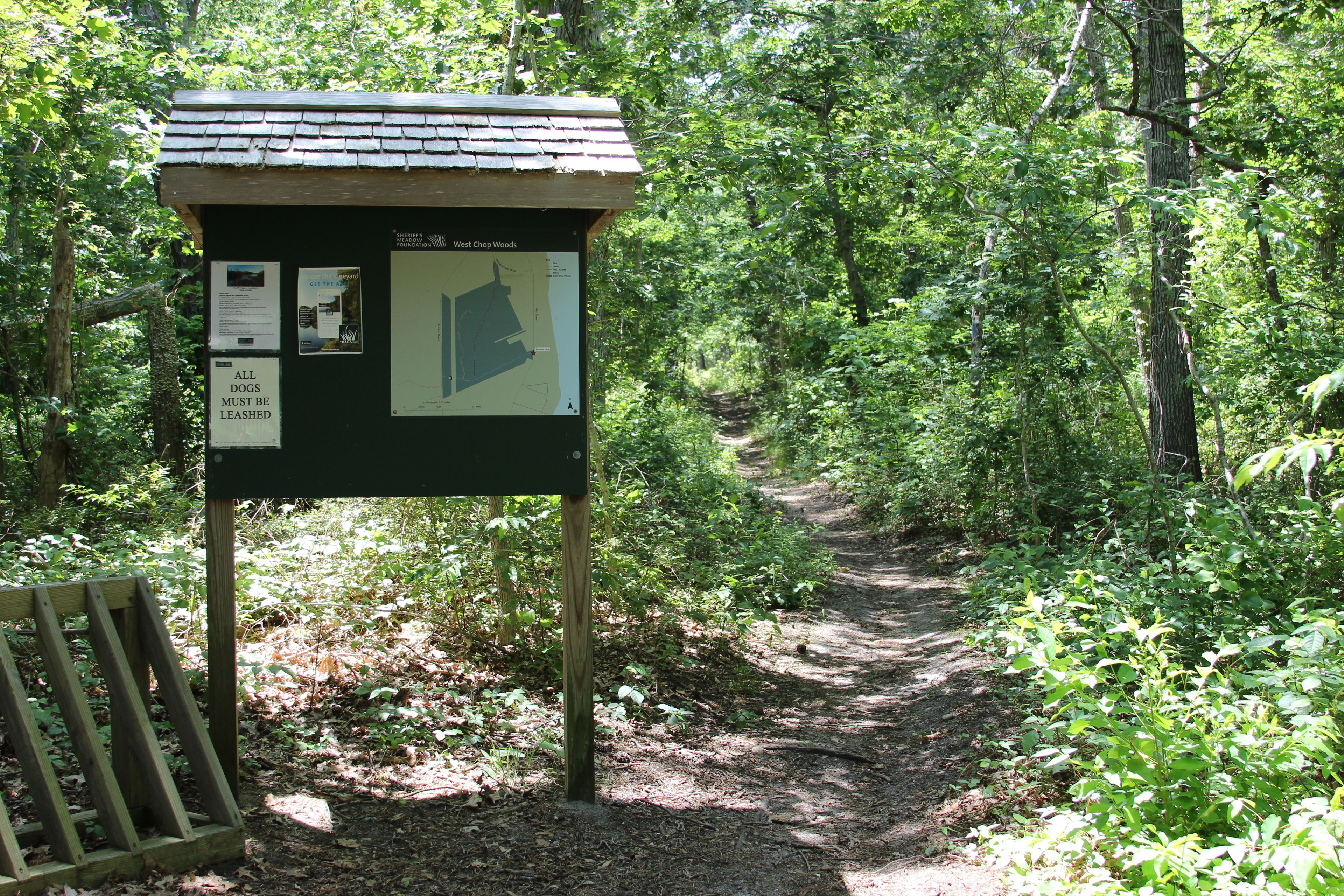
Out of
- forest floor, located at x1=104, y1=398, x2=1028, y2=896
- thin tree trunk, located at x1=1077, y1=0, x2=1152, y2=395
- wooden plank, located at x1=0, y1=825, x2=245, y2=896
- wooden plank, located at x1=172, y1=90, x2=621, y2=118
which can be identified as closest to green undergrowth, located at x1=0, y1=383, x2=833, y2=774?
forest floor, located at x1=104, y1=398, x2=1028, y2=896

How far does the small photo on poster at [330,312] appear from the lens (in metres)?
3.94

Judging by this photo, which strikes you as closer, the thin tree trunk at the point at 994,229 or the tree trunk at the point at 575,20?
the tree trunk at the point at 575,20

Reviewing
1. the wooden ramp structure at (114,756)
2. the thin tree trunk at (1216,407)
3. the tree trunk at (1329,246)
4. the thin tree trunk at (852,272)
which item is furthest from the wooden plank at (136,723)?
the thin tree trunk at (852,272)

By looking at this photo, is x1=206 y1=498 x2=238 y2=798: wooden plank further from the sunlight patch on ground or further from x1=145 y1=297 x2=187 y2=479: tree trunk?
x1=145 y1=297 x2=187 y2=479: tree trunk

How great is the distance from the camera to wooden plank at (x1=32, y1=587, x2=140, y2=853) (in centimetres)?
316

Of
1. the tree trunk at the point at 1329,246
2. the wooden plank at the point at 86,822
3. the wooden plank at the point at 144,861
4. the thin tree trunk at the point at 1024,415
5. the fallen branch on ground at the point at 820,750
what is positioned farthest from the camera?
the tree trunk at the point at 1329,246

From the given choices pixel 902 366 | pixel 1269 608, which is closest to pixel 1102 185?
pixel 1269 608

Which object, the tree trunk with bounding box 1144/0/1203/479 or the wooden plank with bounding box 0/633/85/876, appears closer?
the wooden plank with bounding box 0/633/85/876

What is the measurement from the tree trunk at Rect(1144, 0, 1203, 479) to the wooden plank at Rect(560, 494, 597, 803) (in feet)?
19.9

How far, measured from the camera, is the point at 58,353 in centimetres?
1111

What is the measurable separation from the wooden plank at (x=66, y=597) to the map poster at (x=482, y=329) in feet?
4.20

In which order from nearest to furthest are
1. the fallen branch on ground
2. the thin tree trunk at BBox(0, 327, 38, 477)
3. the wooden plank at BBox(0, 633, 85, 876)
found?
1. the wooden plank at BBox(0, 633, 85, 876)
2. the fallen branch on ground
3. the thin tree trunk at BBox(0, 327, 38, 477)

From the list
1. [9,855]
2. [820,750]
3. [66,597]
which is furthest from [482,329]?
[820,750]

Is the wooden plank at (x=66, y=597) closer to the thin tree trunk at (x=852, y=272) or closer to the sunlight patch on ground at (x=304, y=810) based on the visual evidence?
the sunlight patch on ground at (x=304, y=810)
